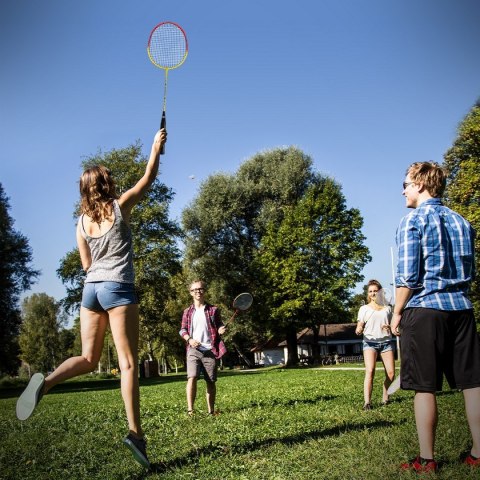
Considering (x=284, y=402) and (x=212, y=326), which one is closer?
(x=212, y=326)

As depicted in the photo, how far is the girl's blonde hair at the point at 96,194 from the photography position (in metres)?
4.63

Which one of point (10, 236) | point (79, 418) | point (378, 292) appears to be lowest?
point (79, 418)

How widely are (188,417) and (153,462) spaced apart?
9.73 ft

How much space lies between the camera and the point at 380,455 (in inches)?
172

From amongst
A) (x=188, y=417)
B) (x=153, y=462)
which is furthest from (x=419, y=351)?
(x=188, y=417)

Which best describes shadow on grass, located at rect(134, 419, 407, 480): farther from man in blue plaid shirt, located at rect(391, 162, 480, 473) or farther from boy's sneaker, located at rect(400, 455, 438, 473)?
man in blue plaid shirt, located at rect(391, 162, 480, 473)

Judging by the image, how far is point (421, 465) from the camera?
12.8 feet

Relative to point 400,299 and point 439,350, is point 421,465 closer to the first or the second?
point 439,350

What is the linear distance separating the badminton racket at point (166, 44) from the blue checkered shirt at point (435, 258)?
410 centimetres

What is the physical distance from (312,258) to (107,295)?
1487 inches

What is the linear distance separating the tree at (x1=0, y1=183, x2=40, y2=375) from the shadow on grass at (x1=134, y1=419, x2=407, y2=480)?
28855mm

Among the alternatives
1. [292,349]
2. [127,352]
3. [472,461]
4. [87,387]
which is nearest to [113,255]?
[127,352]

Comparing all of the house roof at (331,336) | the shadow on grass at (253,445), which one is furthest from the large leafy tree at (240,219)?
the shadow on grass at (253,445)

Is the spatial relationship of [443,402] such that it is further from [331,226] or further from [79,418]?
[331,226]
